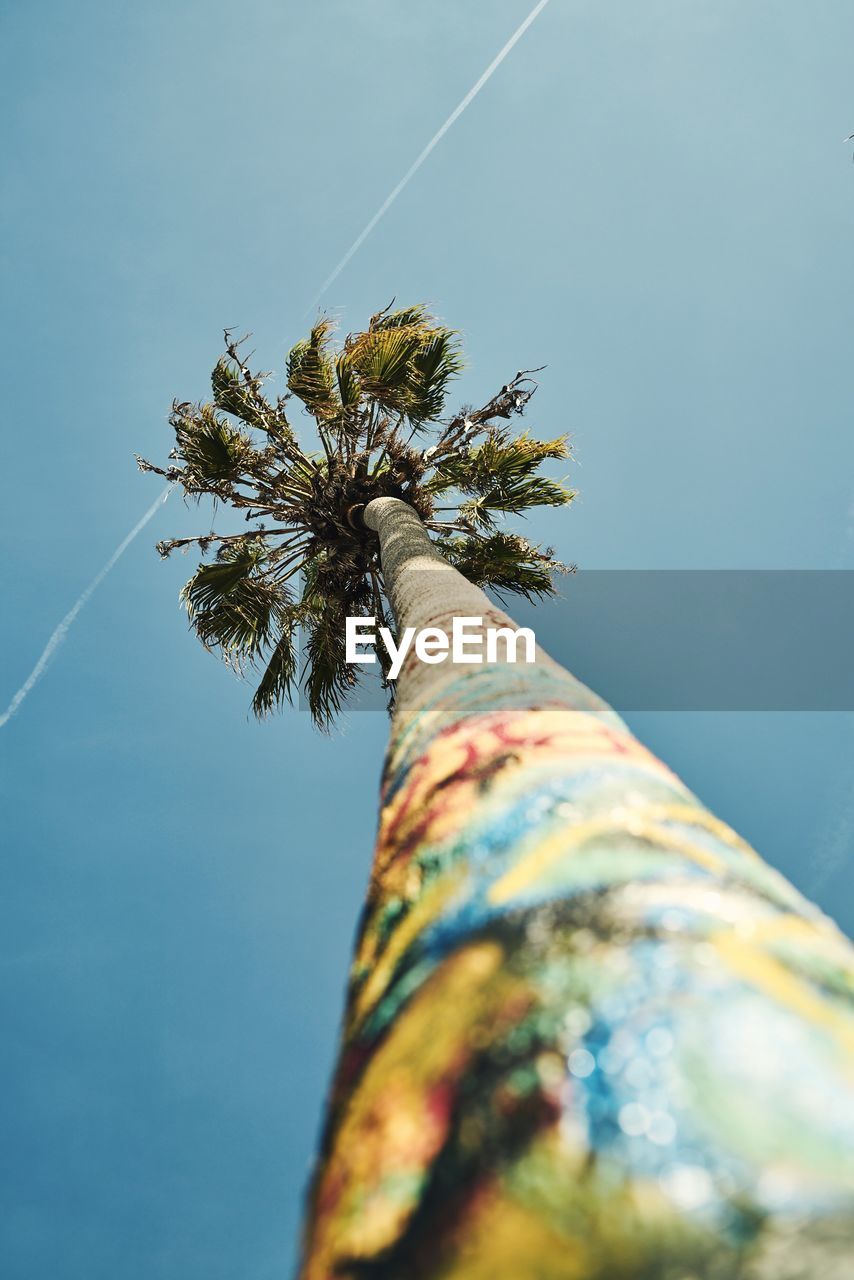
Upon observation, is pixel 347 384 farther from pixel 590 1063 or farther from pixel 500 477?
pixel 590 1063

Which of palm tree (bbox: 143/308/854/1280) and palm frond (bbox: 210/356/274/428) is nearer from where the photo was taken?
palm tree (bbox: 143/308/854/1280)

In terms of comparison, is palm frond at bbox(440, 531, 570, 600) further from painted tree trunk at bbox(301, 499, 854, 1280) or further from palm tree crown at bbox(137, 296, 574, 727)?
painted tree trunk at bbox(301, 499, 854, 1280)

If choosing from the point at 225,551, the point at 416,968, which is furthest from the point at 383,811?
the point at 225,551

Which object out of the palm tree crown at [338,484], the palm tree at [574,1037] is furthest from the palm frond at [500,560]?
the palm tree at [574,1037]

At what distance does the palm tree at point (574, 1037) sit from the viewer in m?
0.68

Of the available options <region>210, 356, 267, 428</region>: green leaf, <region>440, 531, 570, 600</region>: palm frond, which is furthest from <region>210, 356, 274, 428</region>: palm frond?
<region>440, 531, 570, 600</region>: palm frond

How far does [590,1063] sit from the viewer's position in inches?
33.0

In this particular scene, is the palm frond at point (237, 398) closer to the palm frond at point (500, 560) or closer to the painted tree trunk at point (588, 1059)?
the palm frond at point (500, 560)

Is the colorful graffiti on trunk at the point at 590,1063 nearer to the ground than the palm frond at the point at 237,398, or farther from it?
nearer to the ground

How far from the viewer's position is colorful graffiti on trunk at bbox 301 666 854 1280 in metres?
0.67

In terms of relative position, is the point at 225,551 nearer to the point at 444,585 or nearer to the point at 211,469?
the point at 211,469

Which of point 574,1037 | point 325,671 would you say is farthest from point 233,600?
point 574,1037

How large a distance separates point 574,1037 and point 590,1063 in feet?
0.12

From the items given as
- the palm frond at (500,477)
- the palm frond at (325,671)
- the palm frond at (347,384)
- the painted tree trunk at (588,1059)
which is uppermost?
the palm frond at (500,477)
